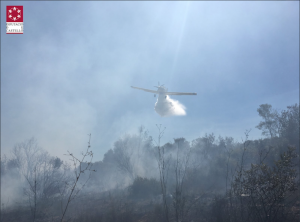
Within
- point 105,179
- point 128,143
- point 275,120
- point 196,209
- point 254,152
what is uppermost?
point 275,120

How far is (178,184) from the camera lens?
24.4 meters

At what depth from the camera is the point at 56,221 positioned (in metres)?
16.0

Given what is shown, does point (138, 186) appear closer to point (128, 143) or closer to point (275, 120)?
point (128, 143)

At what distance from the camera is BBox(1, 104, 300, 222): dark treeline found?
7199mm

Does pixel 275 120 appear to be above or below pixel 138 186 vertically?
above

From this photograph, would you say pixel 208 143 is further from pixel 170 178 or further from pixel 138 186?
pixel 138 186

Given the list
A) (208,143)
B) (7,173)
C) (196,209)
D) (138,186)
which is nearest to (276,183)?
(196,209)

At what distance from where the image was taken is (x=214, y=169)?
3152 centimetres

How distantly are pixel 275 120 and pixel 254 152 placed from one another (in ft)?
61.4

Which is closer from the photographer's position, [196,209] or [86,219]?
[86,219]

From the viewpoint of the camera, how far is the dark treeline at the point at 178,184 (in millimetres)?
7199

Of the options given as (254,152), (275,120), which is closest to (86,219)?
(254,152)

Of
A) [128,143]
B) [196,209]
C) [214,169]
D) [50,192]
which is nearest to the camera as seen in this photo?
[196,209]

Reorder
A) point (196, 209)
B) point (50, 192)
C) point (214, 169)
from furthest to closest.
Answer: point (214, 169) → point (50, 192) → point (196, 209)
